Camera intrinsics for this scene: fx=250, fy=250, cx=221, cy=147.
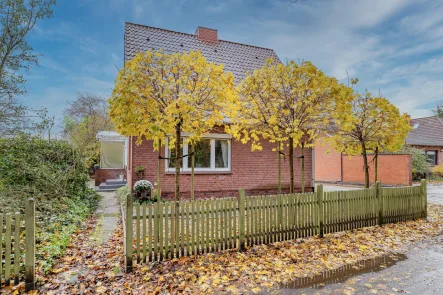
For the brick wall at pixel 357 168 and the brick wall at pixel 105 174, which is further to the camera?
the brick wall at pixel 357 168

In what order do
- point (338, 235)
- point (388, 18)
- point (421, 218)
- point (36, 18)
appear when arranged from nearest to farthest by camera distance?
point (338, 235) → point (421, 218) → point (36, 18) → point (388, 18)

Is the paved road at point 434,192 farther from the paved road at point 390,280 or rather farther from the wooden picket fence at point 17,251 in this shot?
the wooden picket fence at point 17,251

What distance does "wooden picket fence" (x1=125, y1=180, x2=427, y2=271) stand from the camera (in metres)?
4.40

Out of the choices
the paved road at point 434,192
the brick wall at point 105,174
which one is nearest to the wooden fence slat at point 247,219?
the paved road at point 434,192

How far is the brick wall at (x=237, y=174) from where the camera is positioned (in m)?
9.82

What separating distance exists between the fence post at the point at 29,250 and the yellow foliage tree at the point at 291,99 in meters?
4.36

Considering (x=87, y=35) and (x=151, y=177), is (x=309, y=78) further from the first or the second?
(x=87, y=35)

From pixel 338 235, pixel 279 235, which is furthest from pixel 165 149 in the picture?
pixel 338 235

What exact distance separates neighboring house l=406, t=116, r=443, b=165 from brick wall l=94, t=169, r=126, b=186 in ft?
80.1

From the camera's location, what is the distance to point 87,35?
15719mm

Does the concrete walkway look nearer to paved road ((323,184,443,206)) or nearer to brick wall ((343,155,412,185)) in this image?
paved road ((323,184,443,206))

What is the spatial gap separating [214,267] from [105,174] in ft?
45.9

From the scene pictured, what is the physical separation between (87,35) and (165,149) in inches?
435

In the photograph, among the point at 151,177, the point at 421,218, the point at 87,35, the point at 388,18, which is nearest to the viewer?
the point at 421,218
